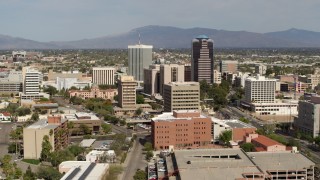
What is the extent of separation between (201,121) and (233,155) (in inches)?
386

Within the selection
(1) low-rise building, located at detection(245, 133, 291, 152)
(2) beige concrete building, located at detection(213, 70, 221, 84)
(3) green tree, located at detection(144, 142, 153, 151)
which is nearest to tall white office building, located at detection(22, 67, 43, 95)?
(2) beige concrete building, located at detection(213, 70, 221, 84)

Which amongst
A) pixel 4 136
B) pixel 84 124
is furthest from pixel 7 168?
pixel 84 124

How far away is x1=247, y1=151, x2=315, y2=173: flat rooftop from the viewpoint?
100 feet

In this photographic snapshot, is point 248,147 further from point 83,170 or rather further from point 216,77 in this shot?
point 216,77

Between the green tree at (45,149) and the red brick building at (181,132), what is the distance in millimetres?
8153

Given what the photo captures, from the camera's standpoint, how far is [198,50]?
79.7 m

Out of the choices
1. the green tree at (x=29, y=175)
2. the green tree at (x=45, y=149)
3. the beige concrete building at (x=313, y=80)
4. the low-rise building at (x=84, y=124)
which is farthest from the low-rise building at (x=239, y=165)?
the beige concrete building at (x=313, y=80)

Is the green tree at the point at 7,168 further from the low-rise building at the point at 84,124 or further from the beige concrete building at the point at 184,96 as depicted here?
the beige concrete building at the point at 184,96

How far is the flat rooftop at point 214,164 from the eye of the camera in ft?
92.9

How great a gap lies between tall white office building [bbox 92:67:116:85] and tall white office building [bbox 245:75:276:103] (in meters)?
26.6

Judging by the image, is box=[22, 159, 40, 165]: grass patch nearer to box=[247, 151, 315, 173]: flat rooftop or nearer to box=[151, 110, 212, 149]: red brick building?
box=[151, 110, 212, 149]: red brick building

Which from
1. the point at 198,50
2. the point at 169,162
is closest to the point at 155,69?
the point at 198,50

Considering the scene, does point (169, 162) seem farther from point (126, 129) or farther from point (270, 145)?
point (126, 129)

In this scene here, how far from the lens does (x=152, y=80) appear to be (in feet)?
245
